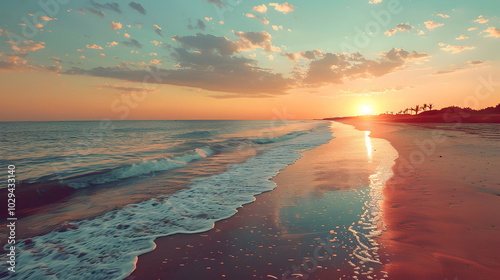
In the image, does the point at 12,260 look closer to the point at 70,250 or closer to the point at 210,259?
the point at 70,250

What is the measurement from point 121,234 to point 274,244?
3.84m

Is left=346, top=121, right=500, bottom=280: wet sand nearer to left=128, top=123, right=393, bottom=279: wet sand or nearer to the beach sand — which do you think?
the beach sand

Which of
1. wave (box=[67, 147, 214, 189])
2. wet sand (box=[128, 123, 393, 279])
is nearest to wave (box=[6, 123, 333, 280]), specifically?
wet sand (box=[128, 123, 393, 279])

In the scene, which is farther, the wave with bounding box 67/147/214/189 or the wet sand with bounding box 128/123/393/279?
the wave with bounding box 67/147/214/189

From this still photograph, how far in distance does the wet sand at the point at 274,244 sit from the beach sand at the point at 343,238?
0.02 m

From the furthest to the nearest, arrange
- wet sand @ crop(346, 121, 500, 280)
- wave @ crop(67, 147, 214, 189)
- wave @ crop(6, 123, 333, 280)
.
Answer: wave @ crop(67, 147, 214, 189) < wave @ crop(6, 123, 333, 280) < wet sand @ crop(346, 121, 500, 280)

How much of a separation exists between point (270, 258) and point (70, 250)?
4373 millimetres

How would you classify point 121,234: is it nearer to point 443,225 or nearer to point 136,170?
point 443,225

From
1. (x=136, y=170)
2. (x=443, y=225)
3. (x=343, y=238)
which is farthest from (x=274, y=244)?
(x=136, y=170)

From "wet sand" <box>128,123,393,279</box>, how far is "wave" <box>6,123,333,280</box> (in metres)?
0.44

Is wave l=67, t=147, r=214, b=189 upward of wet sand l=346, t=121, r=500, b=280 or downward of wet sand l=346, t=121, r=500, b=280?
downward

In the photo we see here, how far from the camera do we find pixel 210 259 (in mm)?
4188

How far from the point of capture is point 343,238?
464 cm

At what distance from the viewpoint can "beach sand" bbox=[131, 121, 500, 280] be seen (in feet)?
12.0
